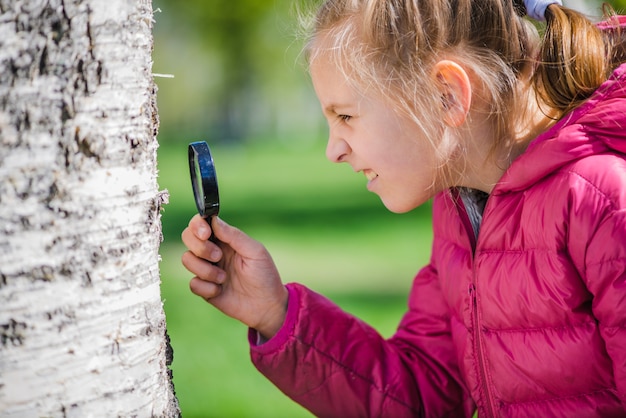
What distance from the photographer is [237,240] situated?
87.0 inches

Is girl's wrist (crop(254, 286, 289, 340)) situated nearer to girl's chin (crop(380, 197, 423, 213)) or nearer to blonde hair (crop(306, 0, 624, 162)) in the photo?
girl's chin (crop(380, 197, 423, 213))

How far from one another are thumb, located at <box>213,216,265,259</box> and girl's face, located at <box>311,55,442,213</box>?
0.34m

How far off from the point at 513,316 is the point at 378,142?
23.3 inches

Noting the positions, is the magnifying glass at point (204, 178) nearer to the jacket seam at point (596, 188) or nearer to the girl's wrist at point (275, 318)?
the girl's wrist at point (275, 318)

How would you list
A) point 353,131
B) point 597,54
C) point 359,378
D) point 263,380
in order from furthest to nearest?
1. point 263,380
2. point 359,378
3. point 353,131
4. point 597,54

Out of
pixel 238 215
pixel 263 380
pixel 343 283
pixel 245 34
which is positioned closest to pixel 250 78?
pixel 245 34

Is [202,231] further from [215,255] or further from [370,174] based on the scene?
[370,174]

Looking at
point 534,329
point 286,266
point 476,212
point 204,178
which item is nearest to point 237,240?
point 204,178

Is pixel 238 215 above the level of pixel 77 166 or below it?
below

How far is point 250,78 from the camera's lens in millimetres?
29484

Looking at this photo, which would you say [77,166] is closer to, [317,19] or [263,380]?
[317,19]

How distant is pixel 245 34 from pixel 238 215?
17.8m

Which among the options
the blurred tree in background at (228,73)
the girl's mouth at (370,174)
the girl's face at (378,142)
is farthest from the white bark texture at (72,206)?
the blurred tree in background at (228,73)

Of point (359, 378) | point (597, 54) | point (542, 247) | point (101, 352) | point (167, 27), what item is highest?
point (167, 27)
